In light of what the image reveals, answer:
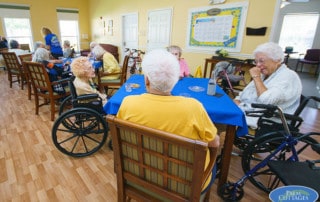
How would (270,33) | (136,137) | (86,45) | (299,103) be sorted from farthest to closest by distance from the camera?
1. (86,45)
2. (270,33)
3. (299,103)
4. (136,137)

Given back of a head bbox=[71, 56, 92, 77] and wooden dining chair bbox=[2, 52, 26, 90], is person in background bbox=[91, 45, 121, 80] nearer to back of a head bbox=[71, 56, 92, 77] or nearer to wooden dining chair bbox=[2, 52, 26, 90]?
back of a head bbox=[71, 56, 92, 77]

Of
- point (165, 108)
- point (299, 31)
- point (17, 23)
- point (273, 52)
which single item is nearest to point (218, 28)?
point (273, 52)

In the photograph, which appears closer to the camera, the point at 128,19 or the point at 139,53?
the point at 139,53

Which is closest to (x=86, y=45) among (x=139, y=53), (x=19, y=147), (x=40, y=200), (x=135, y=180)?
(x=139, y=53)

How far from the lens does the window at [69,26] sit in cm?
802

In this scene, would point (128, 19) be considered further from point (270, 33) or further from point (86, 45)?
point (270, 33)

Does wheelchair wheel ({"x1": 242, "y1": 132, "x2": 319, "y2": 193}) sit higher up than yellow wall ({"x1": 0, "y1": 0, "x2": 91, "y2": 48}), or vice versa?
yellow wall ({"x1": 0, "y1": 0, "x2": 91, "y2": 48})

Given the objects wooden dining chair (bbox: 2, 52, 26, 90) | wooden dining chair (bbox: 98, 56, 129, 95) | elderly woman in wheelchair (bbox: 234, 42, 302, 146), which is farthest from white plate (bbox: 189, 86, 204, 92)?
wooden dining chair (bbox: 2, 52, 26, 90)

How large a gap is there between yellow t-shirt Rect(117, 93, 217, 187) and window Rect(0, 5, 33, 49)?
855 centimetres

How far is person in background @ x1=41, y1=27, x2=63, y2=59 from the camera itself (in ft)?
14.8

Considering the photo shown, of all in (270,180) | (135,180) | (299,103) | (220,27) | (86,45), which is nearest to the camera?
(135,180)

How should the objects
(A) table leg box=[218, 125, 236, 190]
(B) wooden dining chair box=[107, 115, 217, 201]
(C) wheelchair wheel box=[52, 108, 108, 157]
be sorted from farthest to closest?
(C) wheelchair wheel box=[52, 108, 108, 157]
(A) table leg box=[218, 125, 236, 190]
(B) wooden dining chair box=[107, 115, 217, 201]

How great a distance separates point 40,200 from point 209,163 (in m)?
1.39

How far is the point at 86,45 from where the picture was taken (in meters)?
8.99
